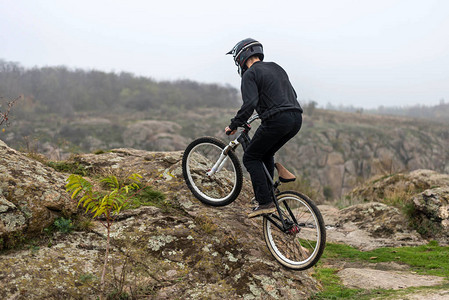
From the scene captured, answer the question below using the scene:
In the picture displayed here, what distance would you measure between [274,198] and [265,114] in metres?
1.25

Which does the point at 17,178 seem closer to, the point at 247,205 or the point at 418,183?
the point at 247,205

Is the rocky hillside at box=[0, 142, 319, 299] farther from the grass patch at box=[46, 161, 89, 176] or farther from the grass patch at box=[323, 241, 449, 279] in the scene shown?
the grass patch at box=[323, 241, 449, 279]

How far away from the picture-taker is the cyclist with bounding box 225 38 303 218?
15.4ft

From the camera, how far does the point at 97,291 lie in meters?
3.61

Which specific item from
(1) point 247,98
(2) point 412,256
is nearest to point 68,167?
(1) point 247,98

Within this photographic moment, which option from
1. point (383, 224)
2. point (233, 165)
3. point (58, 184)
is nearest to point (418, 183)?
point (383, 224)

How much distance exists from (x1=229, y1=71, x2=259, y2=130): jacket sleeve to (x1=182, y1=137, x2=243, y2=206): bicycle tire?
0.77 m

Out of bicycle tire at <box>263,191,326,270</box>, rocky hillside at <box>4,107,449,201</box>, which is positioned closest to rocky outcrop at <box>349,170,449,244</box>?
bicycle tire at <box>263,191,326,270</box>

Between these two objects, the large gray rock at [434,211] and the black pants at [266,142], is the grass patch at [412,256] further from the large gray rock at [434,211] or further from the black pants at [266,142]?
the black pants at [266,142]

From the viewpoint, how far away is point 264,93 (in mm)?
4844

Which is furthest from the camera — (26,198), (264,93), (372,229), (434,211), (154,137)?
(154,137)

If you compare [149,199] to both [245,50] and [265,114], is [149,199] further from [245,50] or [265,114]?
[245,50]

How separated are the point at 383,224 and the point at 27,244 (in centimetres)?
935

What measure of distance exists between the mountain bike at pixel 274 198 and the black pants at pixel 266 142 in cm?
18
